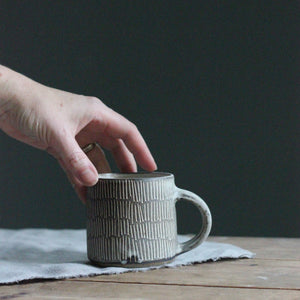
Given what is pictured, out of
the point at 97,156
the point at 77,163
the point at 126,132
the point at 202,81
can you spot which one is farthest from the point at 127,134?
the point at 202,81

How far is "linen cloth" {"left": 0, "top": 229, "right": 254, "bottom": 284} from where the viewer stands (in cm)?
81

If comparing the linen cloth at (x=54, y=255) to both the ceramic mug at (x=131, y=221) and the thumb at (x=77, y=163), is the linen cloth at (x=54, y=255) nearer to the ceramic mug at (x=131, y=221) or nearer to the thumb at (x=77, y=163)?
the ceramic mug at (x=131, y=221)

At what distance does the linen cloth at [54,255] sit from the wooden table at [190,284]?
15 mm

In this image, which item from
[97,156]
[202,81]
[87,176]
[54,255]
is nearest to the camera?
[87,176]

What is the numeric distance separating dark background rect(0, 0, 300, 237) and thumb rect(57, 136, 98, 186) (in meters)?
1.08

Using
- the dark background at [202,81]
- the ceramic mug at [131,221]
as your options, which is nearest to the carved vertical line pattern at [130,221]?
the ceramic mug at [131,221]

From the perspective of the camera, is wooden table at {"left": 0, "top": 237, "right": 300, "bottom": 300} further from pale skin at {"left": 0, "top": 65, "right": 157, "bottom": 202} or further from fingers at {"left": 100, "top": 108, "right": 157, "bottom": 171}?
fingers at {"left": 100, "top": 108, "right": 157, "bottom": 171}

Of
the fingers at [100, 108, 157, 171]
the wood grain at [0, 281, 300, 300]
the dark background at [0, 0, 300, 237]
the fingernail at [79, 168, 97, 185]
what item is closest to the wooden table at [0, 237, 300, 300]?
the wood grain at [0, 281, 300, 300]

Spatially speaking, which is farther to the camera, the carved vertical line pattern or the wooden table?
the carved vertical line pattern

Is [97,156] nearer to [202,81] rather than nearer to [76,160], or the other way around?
[76,160]

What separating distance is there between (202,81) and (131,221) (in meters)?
1.13

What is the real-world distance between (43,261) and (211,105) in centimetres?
111

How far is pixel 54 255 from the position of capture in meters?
0.96

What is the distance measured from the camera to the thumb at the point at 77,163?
833 millimetres
